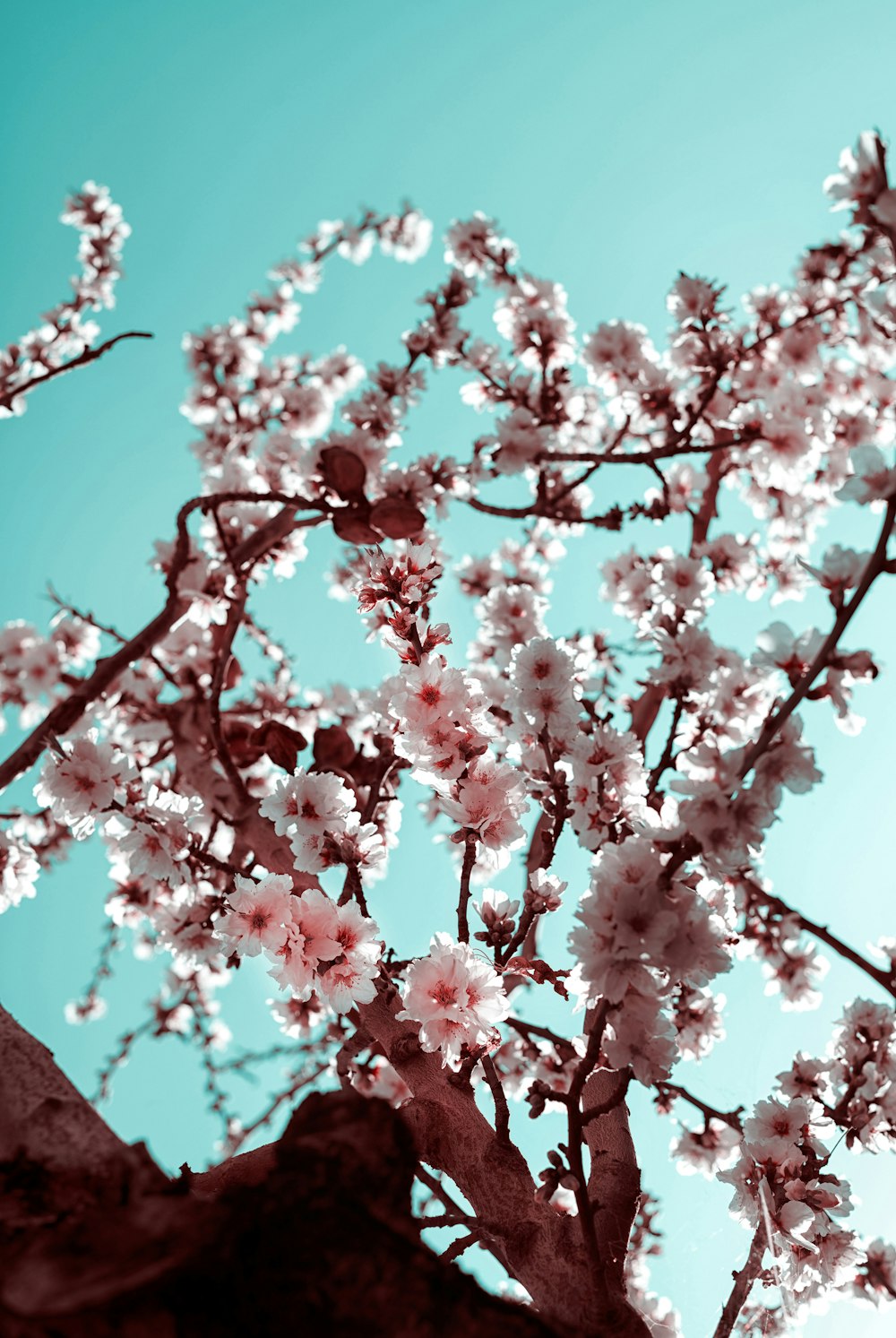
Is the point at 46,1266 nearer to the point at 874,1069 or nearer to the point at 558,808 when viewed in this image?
the point at 558,808

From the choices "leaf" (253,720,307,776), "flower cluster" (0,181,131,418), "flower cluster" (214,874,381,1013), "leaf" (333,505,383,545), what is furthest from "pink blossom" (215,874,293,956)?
"flower cluster" (0,181,131,418)

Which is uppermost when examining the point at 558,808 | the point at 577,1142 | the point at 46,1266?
the point at 558,808

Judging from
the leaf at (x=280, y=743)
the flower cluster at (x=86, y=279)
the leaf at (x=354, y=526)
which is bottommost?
the leaf at (x=280, y=743)

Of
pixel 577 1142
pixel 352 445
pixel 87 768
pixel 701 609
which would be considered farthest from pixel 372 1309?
pixel 352 445

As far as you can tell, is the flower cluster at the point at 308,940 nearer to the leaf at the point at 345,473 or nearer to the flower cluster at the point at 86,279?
the leaf at the point at 345,473

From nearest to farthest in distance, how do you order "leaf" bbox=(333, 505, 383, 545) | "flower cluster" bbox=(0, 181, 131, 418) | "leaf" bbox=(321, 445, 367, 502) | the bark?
the bark, "leaf" bbox=(333, 505, 383, 545), "leaf" bbox=(321, 445, 367, 502), "flower cluster" bbox=(0, 181, 131, 418)

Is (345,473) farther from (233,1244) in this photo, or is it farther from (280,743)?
(233,1244)

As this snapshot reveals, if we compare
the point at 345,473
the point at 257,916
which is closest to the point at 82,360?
the point at 345,473

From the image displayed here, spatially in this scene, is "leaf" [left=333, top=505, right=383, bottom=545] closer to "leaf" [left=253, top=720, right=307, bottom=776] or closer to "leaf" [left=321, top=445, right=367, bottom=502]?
"leaf" [left=321, top=445, right=367, bottom=502]

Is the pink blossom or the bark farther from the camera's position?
the pink blossom

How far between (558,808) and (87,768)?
126 centimetres

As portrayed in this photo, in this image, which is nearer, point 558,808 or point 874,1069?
point 558,808

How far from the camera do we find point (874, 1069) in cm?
224

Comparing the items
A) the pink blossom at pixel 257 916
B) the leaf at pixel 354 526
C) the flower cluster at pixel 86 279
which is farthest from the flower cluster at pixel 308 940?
the flower cluster at pixel 86 279
